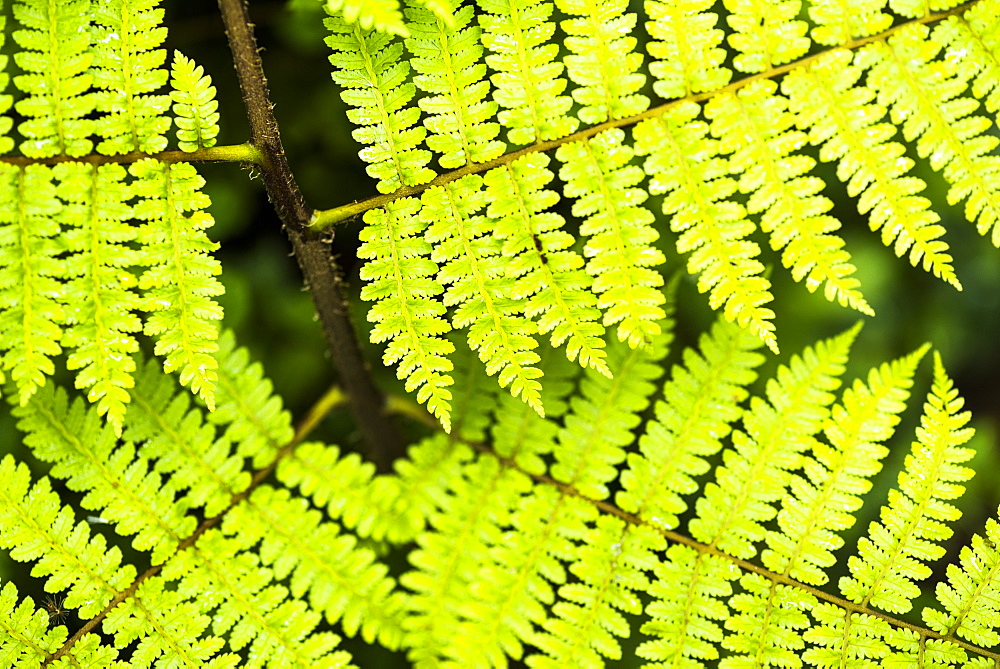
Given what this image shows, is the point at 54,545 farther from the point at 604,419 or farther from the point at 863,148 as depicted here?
the point at 863,148

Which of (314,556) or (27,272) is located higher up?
(27,272)

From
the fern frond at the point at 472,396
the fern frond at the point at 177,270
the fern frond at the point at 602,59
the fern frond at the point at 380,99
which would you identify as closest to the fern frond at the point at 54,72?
the fern frond at the point at 177,270

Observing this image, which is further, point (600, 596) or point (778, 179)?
point (600, 596)

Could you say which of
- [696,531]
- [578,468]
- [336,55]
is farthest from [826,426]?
[336,55]

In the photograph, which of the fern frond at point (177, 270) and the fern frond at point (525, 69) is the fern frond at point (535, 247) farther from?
the fern frond at point (177, 270)

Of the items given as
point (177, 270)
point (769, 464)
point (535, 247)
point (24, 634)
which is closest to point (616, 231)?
point (535, 247)

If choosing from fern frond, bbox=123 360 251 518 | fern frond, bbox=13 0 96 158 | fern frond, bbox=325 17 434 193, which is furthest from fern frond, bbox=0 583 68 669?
fern frond, bbox=325 17 434 193

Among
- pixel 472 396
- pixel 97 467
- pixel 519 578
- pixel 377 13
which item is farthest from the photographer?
pixel 472 396
